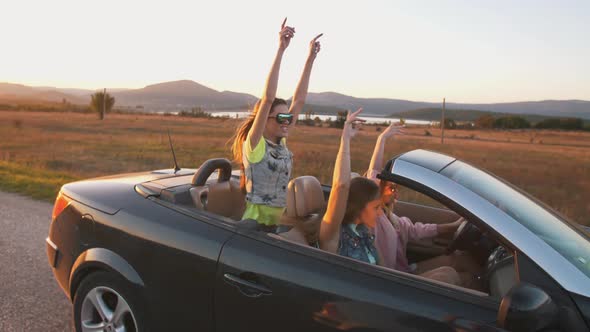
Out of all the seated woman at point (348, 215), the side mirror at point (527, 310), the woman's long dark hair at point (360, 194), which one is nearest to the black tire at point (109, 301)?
the seated woman at point (348, 215)

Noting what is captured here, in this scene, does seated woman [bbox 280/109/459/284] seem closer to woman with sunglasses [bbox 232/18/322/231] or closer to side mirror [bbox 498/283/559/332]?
woman with sunglasses [bbox 232/18/322/231]

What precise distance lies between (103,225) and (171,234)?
520 millimetres

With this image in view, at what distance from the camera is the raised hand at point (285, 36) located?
9.71ft

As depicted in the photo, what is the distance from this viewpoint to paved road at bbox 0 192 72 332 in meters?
3.20

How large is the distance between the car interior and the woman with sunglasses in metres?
0.19

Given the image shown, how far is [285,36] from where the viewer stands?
9.73ft

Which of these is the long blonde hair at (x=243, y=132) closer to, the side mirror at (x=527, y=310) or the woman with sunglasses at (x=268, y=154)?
the woman with sunglasses at (x=268, y=154)

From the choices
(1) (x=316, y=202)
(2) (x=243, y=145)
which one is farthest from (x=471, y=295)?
(2) (x=243, y=145)

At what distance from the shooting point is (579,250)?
2037mm

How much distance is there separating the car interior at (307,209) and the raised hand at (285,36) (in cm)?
91

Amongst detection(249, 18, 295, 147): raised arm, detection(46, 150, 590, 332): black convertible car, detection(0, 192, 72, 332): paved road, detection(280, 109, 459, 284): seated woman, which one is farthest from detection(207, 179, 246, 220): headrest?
detection(0, 192, 72, 332): paved road

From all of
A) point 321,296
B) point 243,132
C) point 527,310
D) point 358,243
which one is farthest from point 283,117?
point 527,310

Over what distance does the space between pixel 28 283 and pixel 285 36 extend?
3.04 meters

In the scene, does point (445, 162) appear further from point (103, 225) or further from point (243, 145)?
point (103, 225)
